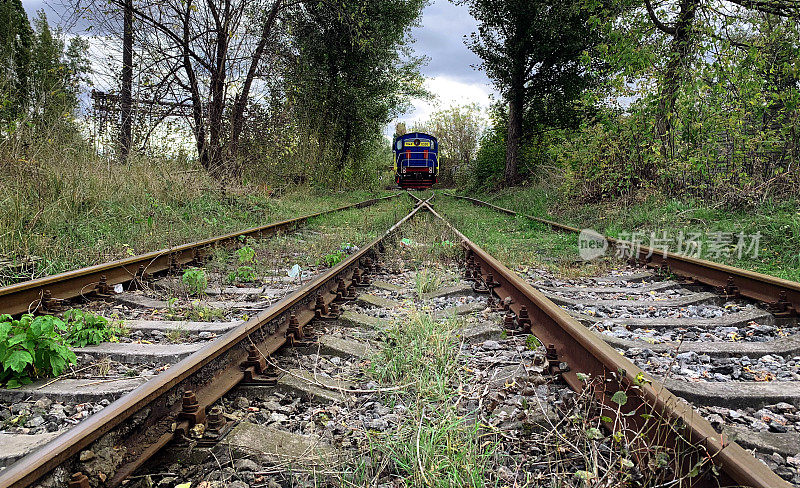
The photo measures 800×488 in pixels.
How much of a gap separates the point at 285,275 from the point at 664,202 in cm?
685

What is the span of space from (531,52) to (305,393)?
1765cm

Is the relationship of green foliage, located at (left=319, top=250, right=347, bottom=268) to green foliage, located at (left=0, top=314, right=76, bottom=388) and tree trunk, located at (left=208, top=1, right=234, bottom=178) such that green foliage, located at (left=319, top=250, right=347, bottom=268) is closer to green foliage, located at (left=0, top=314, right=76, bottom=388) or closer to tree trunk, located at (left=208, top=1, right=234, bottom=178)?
green foliage, located at (left=0, top=314, right=76, bottom=388)

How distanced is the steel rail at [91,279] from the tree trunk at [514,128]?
587 inches

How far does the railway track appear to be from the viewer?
153 cm

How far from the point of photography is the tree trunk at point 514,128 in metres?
18.5

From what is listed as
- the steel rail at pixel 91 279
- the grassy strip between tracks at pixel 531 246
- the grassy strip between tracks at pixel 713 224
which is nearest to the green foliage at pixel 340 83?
the grassy strip between tracks at pixel 531 246

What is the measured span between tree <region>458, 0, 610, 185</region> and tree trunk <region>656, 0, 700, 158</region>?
7.69 m

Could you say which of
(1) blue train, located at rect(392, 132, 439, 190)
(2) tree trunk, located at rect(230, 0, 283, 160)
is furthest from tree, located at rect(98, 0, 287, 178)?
(1) blue train, located at rect(392, 132, 439, 190)

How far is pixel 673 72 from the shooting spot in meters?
→ 8.73

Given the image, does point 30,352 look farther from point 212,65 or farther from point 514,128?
point 514,128

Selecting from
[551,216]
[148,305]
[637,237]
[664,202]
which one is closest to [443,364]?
[148,305]

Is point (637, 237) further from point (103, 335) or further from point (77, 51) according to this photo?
point (77, 51)

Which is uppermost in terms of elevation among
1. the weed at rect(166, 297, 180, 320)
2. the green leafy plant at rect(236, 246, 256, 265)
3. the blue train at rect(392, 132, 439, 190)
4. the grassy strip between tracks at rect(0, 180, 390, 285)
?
the blue train at rect(392, 132, 439, 190)

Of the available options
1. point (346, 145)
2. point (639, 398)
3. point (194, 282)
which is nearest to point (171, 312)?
point (194, 282)
